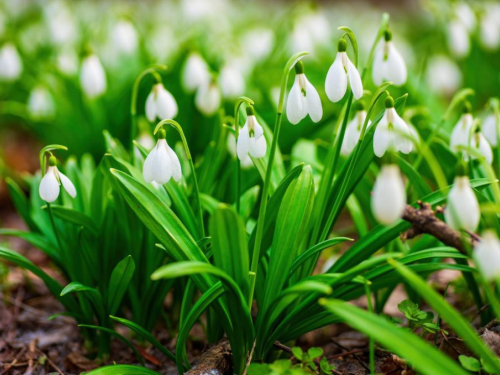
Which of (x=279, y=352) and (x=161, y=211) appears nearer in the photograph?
(x=161, y=211)

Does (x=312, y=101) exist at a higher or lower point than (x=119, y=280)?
higher

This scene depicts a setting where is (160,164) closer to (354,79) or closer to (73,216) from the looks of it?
(73,216)

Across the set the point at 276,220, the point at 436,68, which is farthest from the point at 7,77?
the point at 436,68

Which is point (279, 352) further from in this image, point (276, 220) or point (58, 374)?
point (58, 374)

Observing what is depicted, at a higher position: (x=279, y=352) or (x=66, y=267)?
(x=66, y=267)

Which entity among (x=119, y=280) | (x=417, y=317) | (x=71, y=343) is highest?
(x=119, y=280)

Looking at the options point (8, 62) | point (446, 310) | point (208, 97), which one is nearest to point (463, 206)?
point (446, 310)
